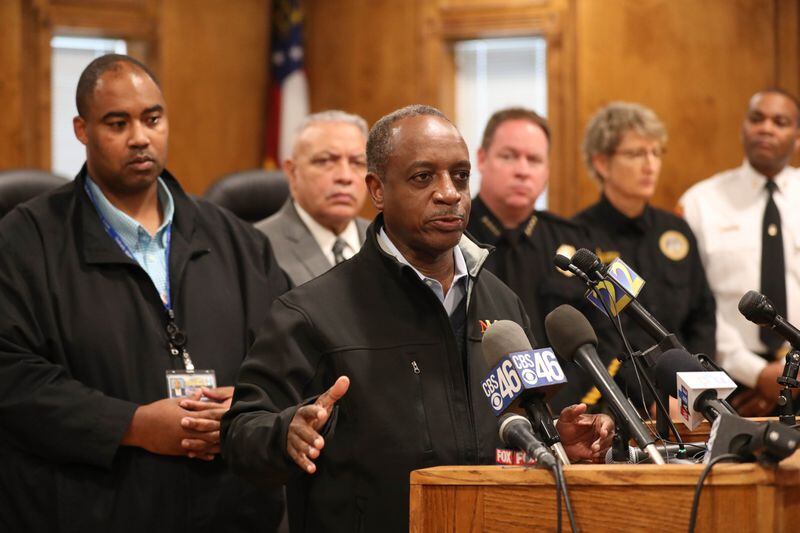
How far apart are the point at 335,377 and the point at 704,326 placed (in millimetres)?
2351

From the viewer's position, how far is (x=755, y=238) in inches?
174

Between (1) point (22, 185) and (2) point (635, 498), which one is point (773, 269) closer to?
(1) point (22, 185)

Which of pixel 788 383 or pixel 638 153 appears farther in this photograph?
pixel 638 153

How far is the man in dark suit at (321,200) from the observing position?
394 centimetres

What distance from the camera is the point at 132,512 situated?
2756 millimetres

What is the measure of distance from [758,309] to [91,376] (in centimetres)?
163

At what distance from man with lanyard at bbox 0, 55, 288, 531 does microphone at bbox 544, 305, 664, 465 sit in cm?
113

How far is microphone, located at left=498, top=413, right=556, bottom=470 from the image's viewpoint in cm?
163

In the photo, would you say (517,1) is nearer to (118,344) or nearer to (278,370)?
(118,344)

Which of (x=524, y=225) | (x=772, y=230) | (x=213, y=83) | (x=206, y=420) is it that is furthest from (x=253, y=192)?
(x=213, y=83)

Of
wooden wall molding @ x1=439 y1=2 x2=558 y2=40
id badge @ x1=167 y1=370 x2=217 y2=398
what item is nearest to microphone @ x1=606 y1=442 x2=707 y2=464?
id badge @ x1=167 y1=370 x2=217 y2=398

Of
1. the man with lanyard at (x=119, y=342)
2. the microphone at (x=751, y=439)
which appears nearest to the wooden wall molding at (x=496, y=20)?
the man with lanyard at (x=119, y=342)

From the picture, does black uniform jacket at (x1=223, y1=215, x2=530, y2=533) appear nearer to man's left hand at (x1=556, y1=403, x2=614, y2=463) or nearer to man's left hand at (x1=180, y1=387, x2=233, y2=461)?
man's left hand at (x1=556, y1=403, x2=614, y2=463)

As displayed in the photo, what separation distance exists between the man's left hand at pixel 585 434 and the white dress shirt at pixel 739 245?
7.23 ft
